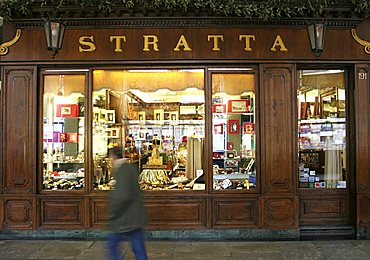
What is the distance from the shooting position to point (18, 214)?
311 inches

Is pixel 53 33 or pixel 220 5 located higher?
pixel 220 5

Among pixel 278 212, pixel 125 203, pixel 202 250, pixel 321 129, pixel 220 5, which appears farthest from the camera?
pixel 321 129

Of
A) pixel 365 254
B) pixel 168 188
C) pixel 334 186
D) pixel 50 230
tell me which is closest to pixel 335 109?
pixel 334 186

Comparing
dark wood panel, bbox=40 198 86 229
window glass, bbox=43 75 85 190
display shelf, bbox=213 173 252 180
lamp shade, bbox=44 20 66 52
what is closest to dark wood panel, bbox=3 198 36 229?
dark wood panel, bbox=40 198 86 229

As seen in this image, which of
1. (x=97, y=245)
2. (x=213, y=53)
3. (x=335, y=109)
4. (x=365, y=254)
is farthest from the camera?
(x=335, y=109)

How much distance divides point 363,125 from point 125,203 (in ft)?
17.6

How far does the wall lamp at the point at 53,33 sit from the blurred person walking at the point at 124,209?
3131 mm

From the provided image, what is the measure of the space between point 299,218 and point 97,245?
13.5ft

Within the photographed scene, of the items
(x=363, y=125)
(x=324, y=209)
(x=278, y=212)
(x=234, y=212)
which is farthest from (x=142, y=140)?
(x=363, y=125)

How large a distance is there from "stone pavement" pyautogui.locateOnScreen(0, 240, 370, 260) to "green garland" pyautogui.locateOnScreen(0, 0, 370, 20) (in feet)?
14.6

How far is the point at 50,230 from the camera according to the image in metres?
7.89

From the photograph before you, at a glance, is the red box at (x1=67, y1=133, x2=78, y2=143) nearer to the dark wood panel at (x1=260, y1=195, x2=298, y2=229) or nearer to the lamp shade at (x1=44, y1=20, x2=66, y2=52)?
the lamp shade at (x1=44, y1=20, x2=66, y2=52)

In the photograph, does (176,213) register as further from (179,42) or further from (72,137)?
(179,42)

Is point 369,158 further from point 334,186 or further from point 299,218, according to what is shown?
point 299,218
